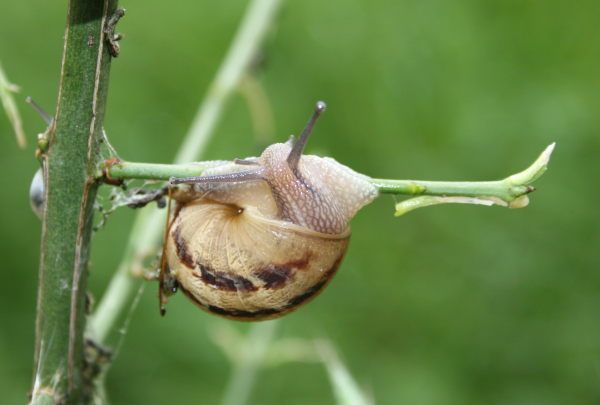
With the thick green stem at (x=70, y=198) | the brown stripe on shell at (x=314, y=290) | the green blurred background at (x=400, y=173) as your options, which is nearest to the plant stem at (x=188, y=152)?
the thick green stem at (x=70, y=198)

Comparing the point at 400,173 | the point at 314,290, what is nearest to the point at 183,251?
the point at 314,290

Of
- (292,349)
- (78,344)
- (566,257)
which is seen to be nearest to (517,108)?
(566,257)

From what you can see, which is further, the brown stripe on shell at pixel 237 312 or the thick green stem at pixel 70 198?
→ the brown stripe on shell at pixel 237 312

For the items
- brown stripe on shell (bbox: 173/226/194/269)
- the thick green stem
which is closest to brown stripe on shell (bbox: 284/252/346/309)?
brown stripe on shell (bbox: 173/226/194/269)

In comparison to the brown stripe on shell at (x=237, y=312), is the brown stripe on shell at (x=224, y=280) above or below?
above

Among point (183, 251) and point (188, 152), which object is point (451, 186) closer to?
point (183, 251)

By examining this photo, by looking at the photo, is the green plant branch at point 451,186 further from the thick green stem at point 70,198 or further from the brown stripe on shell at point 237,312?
the brown stripe on shell at point 237,312

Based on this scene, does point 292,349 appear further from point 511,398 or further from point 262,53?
point 511,398
